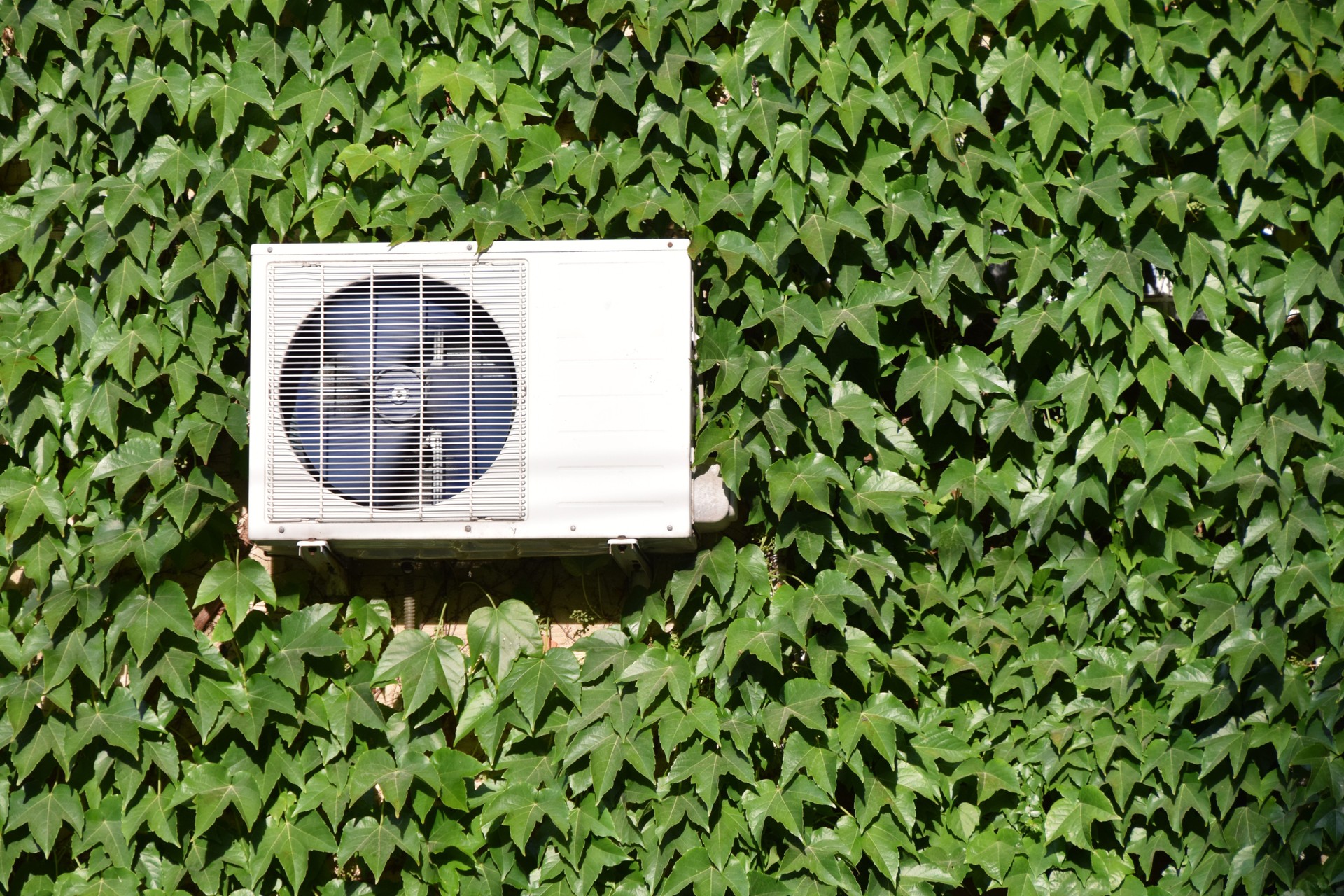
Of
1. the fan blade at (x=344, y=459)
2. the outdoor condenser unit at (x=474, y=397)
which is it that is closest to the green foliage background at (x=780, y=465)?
the outdoor condenser unit at (x=474, y=397)

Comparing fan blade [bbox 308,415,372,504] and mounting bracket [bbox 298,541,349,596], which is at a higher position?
fan blade [bbox 308,415,372,504]

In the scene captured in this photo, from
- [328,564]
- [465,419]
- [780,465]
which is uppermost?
[465,419]

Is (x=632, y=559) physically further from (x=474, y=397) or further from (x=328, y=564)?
(x=328, y=564)

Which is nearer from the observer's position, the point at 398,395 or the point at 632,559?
the point at 398,395

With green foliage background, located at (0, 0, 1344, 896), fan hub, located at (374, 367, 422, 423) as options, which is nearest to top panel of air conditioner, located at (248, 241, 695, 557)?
fan hub, located at (374, 367, 422, 423)

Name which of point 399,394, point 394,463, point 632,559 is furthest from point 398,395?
point 632,559

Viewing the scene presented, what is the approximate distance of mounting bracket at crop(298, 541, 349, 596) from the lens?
2.74 meters

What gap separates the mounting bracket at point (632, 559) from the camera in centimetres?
272

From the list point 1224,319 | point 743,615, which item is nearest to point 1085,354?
point 1224,319

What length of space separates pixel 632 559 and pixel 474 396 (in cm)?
51

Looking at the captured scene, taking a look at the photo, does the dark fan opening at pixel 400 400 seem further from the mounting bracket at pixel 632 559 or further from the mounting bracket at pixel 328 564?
the mounting bracket at pixel 632 559

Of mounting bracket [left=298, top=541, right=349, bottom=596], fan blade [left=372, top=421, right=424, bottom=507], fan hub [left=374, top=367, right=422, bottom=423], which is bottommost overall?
mounting bracket [left=298, top=541, right=349, bottom=596]

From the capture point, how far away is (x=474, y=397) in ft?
8.82

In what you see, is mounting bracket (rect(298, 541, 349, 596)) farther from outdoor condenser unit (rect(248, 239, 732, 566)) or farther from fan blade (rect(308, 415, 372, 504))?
fan blade (rect(308, 415, 372, 504))
